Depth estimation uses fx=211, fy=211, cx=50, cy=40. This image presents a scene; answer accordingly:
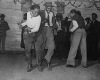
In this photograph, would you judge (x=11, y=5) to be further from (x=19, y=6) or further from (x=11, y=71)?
(x=11, y=71)

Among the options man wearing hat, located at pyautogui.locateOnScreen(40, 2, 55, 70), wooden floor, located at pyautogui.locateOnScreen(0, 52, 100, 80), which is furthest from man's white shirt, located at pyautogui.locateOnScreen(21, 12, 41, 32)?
wooden floor, located at pyautogui.locateOnScreen(0, 52, 100, 80)

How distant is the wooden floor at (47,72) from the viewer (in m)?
5.54

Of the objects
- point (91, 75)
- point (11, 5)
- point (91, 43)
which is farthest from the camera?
point (11, 5)

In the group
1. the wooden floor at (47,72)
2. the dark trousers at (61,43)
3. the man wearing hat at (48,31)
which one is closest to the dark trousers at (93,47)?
the wooden floor at (47,72)

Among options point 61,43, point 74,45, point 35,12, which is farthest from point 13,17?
point 74,45

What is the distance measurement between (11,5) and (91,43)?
3.63m

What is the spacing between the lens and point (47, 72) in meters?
5.99

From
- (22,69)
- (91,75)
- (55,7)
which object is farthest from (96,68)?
(55,7)

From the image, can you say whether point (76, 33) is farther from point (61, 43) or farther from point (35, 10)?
point (35, 10)

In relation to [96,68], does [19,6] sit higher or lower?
higher

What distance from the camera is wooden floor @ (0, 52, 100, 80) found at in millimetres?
5535

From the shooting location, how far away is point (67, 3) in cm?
909

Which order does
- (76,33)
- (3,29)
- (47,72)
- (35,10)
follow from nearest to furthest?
(35,10) → (47,72) → (76,33) → (3,29)

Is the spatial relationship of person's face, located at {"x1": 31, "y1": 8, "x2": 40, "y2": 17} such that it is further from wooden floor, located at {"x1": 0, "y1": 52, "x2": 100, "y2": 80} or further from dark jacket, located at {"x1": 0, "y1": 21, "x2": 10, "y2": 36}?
dark jacket, located at {"x1": 0, "y1": 21, "x2": 10, "y2": 36}
